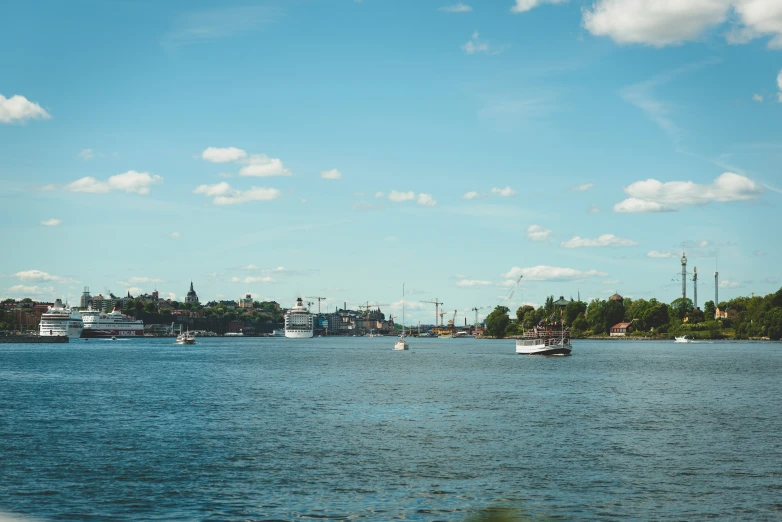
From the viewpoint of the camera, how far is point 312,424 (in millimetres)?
53562

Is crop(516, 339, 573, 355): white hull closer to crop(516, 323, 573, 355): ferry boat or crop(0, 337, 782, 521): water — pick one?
crop(516, 323, 573, 355): ferry boat

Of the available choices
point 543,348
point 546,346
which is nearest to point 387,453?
point 543,348

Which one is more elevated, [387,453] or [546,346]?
[546,346]

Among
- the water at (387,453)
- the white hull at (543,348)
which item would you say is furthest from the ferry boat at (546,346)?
the water at (387,453)

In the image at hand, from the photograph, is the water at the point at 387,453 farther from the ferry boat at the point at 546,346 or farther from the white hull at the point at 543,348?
the ferry boat at the point at 546,346

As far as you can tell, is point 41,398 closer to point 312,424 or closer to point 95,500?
point 312,424

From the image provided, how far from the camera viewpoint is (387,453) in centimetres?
4197

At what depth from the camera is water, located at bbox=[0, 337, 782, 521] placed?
30.6m

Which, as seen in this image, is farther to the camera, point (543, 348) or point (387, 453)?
point (543, 348)

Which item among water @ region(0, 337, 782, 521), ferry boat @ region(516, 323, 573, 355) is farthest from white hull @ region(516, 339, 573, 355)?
water @ region(0, 337, 782, 521)

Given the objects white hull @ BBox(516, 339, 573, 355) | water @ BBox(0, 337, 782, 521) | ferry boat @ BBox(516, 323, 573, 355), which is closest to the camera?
water @ BBox(0, 337, 782, 521)

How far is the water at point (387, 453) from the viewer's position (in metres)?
30.6

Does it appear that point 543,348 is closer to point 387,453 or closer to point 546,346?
point 546,346

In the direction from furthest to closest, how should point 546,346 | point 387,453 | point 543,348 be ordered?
point 546,346 < point 543,348 < point 387,453
